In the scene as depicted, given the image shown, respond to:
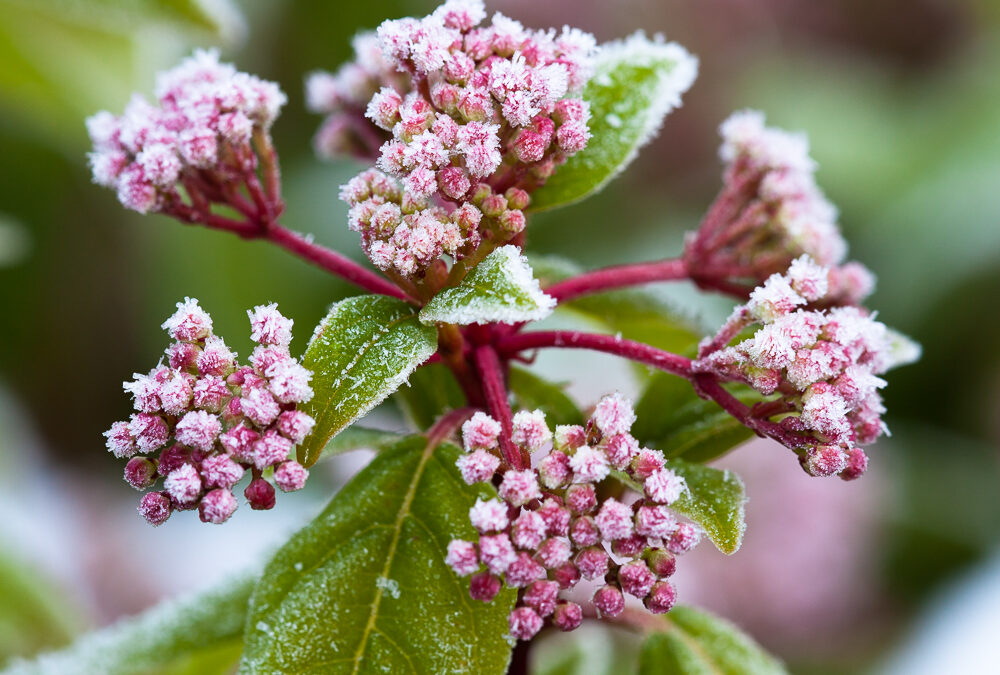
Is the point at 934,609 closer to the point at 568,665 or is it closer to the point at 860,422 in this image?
the point at 568,665

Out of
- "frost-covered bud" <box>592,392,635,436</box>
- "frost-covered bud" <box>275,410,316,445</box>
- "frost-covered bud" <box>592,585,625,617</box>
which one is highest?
"frost-covered bud" <box>275,410,316,445</box>

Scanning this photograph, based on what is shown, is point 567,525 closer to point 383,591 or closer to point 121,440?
point 383,591

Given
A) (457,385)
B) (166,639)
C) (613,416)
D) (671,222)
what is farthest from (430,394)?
(671,222)

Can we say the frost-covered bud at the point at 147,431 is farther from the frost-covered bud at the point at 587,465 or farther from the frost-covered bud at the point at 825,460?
the frost-covered bud at the point at 825,460

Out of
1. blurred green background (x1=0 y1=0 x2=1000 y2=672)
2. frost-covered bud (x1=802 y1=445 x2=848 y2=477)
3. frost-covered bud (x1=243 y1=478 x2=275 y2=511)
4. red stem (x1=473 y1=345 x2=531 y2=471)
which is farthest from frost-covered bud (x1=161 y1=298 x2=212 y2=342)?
blurred green background (x1=0 y1=0 x2=1000 y2=672)

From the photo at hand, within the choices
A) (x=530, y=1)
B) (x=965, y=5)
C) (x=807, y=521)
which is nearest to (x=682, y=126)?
(x=530, y=1)

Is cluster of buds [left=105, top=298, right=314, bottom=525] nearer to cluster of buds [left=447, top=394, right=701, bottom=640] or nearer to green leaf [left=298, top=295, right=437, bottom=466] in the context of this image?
green leaf [left=298, top=295, right=437, bottom=466]
